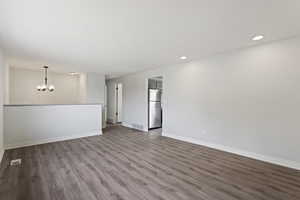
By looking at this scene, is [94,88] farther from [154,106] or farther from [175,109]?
[175,109]

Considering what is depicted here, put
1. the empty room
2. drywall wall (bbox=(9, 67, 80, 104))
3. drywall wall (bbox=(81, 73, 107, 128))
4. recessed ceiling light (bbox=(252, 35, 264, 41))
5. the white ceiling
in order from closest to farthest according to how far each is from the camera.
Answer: the white ceiling < the empty room < recessed ceiling light (bbox=(252, 35, 264, 41)) < drywall wall (bbox=(9, 67, 80, 104)) < drywall wall (bbox=(81, 73, 107, 128))

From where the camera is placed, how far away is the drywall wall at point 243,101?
3020 mm

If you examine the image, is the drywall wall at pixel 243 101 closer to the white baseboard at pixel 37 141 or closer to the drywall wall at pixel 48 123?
the drywall wall at pixel 48 123

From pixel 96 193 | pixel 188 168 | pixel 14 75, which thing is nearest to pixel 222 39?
pixel 188 168

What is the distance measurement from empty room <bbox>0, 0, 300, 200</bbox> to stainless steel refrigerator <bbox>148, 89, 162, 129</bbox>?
3.76ft

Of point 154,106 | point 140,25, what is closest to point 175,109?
point 154,106

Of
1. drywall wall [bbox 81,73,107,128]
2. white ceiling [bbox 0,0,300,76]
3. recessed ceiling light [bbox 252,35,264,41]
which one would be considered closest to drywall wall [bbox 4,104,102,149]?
drywall wall [bbox 81,73,107,128]

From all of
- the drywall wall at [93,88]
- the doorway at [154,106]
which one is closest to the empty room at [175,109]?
the doorway at [154,106]

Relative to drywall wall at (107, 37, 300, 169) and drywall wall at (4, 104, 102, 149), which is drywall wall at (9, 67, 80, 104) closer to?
drywall wall at (4, 104, 102, 149)

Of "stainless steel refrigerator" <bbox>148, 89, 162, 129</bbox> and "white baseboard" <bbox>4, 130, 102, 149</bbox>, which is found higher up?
"stainless steel refrigerator" <bbox>148, 89, 162, 129</bbox>

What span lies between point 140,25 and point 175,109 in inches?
129

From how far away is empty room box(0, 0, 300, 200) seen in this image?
2121 mm

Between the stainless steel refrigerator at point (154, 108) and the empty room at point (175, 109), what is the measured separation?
114cm

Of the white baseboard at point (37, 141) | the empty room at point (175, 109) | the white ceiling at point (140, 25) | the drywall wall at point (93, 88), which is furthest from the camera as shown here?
the drywall wall at point (93, 88)
